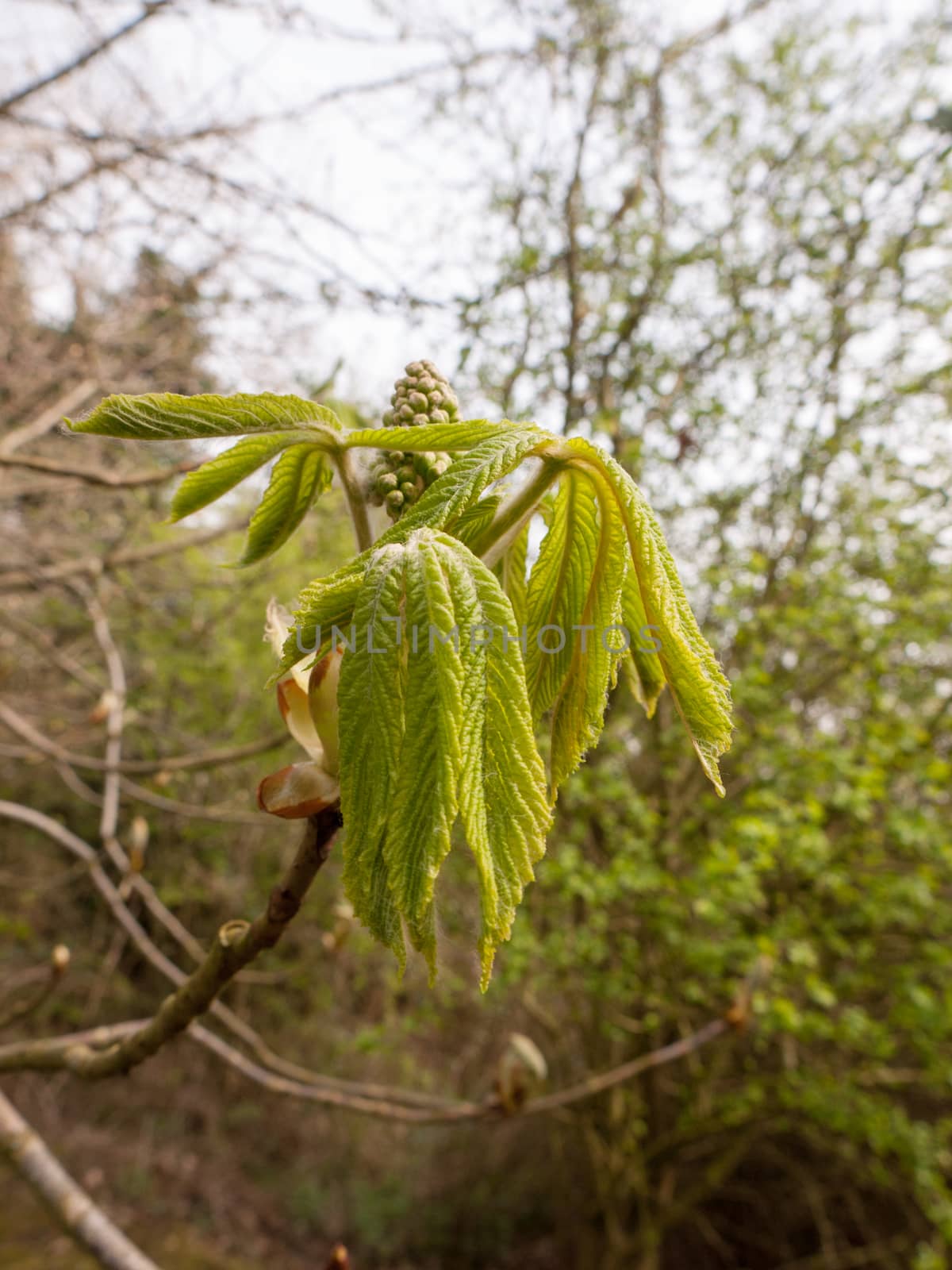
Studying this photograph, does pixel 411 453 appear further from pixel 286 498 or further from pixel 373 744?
pixel 373 744

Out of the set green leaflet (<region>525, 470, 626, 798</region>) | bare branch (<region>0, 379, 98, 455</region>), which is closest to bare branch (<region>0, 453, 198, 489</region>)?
bare branch (<region>0, 379, 98, 455</region>)

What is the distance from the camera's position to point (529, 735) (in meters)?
0.41

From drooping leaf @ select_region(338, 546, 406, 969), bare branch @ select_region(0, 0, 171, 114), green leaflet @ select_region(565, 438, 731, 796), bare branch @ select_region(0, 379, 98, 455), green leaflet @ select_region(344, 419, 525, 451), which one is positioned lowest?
drooping leaf @ select_region(338, 546, 406, 969)

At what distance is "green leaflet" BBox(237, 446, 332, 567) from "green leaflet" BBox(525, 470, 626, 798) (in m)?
0.19

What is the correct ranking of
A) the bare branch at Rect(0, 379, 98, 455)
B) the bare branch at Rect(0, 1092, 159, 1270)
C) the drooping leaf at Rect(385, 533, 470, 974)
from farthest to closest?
the bare branch at Rect(0, 379, 98, 455)
the bare branch at Rect(0, 1092, 159, 1270)
the drooping leaf at Rect(385, 533, 470, 974)

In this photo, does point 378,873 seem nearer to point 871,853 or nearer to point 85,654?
point 871,853

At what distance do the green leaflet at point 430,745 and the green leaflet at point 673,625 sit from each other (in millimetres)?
100

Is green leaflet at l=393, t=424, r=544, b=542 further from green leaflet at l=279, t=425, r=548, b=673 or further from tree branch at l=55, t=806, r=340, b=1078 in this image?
tree branch at l=55, t=806, r=340, b=1078

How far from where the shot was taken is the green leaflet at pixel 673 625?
0.47m

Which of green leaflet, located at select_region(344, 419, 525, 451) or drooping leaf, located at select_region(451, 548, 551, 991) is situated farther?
green leaflet, located at select_region(344, 419, 525, 451)

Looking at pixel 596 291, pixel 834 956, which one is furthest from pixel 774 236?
pixel 834 956

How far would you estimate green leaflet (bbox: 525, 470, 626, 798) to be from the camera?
0.50 metres

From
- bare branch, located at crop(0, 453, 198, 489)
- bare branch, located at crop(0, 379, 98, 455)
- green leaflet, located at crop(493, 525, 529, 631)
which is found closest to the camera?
green leaflet, located at crop(493, 525, 529, 631)

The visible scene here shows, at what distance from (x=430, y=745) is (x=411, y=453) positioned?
0.81ft
